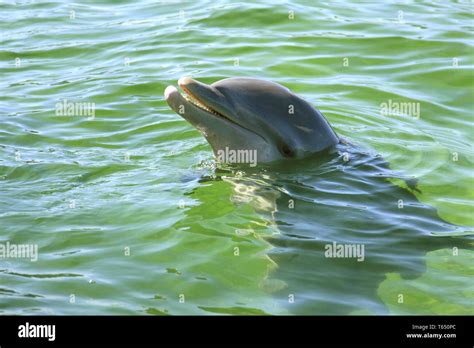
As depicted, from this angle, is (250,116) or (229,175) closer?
(250,116)

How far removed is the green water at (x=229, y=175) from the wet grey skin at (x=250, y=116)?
0.86 ft

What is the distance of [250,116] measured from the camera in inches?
326

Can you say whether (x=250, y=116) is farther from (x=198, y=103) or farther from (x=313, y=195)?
(x=313, y=195)

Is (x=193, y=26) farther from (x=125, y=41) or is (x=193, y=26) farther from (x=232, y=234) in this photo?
(x=232, y=234)

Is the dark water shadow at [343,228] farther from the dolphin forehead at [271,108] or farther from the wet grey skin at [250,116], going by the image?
the dolphin forehead at [271,108]

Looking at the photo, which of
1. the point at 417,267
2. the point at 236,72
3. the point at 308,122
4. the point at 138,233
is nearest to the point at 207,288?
the point at 138,233

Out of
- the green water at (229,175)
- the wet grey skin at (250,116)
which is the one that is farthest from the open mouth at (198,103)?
the green water at (229,175)

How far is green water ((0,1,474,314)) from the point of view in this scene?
6762 millimetres

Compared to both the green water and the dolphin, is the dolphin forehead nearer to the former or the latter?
the dolphin

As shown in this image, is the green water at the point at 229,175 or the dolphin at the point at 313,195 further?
the dolphin at the point at 313,195

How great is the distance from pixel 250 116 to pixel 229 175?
0.66m

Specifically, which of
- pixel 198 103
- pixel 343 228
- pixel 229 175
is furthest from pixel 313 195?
pixel 198 103

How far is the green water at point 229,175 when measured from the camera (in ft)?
22.2

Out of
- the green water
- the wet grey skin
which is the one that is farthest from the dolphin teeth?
the green water
